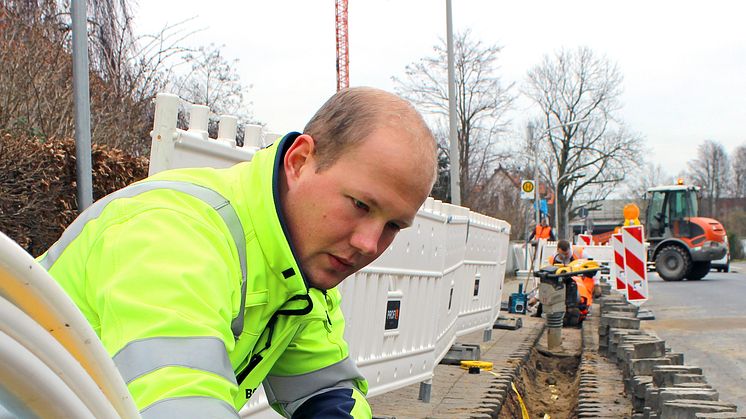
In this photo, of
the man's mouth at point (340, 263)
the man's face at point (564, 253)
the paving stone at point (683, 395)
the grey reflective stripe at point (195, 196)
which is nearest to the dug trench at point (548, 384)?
the man's face at point (564, 253)

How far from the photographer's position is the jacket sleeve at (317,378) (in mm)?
2307

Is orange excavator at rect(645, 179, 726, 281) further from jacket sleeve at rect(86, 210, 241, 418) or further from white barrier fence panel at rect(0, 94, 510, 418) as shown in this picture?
jacket sleeve at rect(86, 210, 241, 418)

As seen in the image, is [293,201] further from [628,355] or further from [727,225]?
[727,225]

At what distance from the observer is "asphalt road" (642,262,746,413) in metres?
10.2

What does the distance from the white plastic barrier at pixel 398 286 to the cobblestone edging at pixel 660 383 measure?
1671 mm

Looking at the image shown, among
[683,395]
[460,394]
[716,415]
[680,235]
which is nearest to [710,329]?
[460,394]

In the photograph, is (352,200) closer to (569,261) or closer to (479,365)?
(479,365)

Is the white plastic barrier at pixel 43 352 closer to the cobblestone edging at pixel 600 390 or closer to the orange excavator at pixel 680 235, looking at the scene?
the cobblestone edging at pixel 600 390

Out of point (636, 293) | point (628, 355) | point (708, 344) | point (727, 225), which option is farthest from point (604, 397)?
point (727, 225)

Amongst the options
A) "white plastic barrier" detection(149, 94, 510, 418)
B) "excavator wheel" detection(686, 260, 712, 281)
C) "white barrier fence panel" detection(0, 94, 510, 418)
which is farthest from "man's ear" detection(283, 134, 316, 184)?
"excavator wheel" detection(686, 260, 712, 281)

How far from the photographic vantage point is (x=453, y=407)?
7.26 metres

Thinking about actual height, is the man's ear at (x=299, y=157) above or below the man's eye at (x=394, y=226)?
above

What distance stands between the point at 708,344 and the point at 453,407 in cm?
737

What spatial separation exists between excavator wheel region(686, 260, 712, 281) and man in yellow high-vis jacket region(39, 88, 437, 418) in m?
32.4
